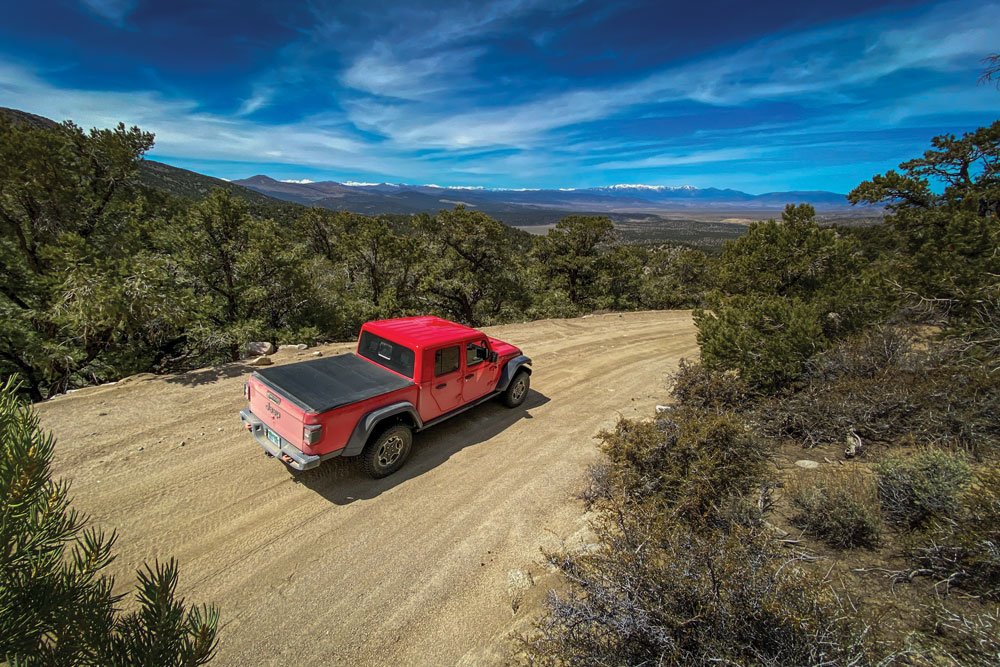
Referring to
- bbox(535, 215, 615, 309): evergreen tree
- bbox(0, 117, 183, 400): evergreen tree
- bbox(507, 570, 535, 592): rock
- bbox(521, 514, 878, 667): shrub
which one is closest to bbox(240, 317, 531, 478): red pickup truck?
bbox(507, 570, 535, 592): rock

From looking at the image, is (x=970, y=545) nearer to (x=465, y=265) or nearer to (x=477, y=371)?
Answer: (x=477, y=371)

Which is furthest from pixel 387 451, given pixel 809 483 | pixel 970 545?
pixel 970 545

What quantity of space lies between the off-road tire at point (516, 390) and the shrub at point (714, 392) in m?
3.21

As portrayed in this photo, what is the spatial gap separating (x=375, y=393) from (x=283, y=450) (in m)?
1.35

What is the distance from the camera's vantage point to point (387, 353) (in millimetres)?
6500

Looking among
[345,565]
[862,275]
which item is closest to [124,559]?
[345,565]

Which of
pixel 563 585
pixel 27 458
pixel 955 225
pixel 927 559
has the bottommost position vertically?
pixel 563 585

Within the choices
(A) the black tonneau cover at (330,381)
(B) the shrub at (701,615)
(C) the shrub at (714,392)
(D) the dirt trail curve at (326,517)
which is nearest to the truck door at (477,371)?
(D) the dirt trail curve at (326,517)

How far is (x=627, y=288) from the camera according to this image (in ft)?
80.9

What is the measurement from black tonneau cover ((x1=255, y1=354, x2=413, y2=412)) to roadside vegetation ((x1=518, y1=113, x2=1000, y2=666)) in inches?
128

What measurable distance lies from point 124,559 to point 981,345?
13105 millimetres

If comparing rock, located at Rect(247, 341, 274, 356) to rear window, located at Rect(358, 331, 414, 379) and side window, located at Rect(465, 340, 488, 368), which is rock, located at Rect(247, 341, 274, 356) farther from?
side window, located at Rect(465, 340, 488, 368)

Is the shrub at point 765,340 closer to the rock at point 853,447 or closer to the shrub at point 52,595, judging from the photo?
the rock at point 853,447

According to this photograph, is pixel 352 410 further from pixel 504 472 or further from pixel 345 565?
pixel 504 472
